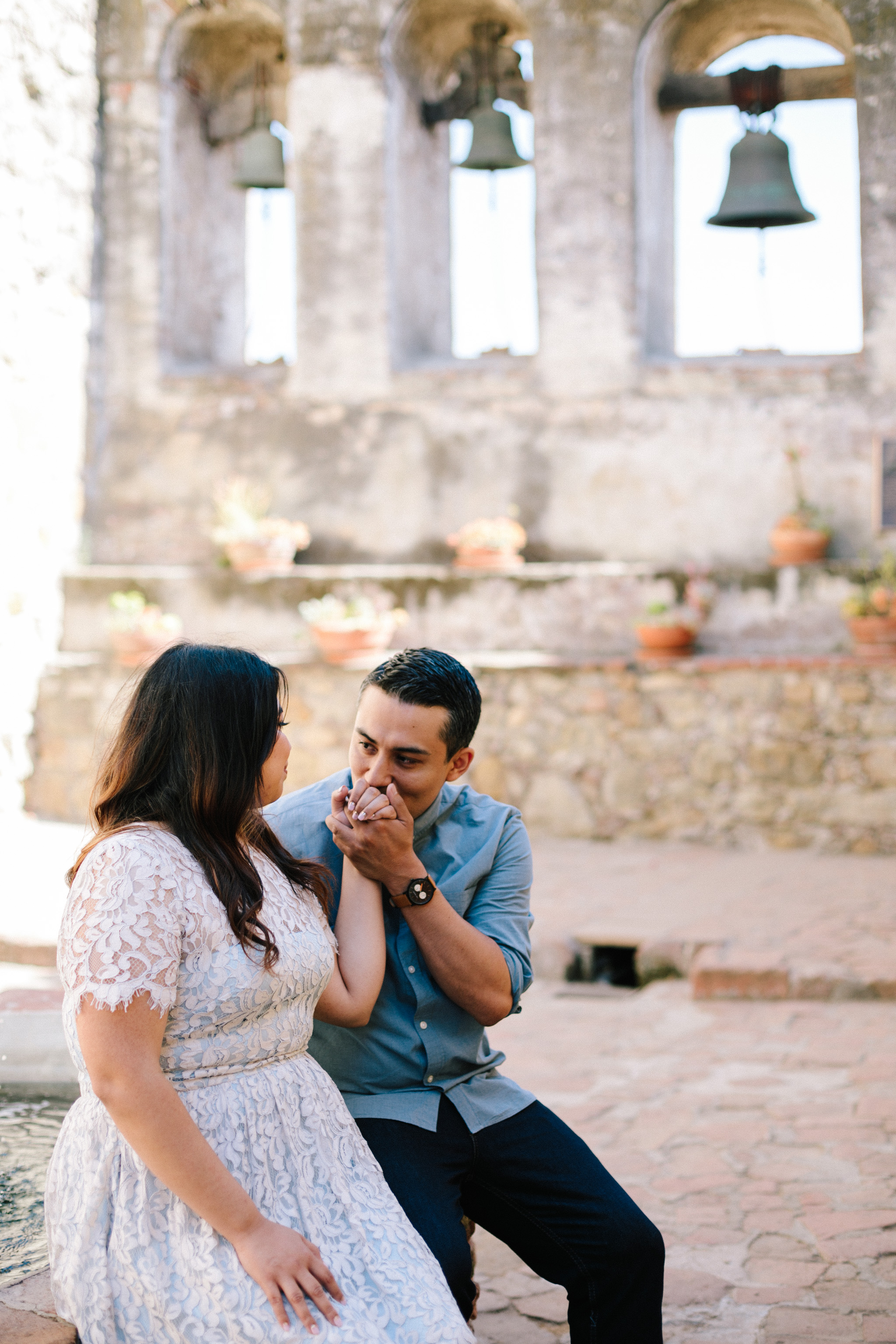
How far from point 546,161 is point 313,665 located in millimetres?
3798

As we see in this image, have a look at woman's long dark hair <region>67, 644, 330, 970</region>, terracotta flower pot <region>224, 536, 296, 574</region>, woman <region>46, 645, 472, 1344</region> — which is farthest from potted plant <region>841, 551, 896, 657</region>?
woman's long dark hair <region>67, 644, 330, 970</region>

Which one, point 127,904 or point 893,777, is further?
point 893,777

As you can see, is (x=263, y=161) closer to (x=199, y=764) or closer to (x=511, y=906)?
(x=511, y=906)

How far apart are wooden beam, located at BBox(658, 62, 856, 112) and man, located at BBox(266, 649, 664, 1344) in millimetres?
7821

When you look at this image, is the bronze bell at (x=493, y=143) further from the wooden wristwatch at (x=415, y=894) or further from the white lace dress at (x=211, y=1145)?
the white lace dress at (x=211, y=1145)

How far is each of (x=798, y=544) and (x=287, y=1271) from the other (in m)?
7.30

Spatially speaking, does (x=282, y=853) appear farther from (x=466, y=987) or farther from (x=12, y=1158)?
(x=12, y=1158)

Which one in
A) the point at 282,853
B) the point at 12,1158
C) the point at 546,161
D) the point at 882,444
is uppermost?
the point at 546,161

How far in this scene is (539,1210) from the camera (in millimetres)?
2150

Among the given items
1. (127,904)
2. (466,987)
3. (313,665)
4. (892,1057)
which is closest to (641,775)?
(313,665)

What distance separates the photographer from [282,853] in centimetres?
198

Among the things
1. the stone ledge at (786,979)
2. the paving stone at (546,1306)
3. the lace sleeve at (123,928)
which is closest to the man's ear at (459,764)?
the lace sleeve at (123,928)

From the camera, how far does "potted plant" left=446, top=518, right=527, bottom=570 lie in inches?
342

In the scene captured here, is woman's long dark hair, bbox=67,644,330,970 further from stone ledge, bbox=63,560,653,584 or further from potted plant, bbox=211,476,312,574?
potted plant, bbox=211,476,312,574
